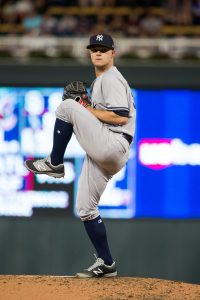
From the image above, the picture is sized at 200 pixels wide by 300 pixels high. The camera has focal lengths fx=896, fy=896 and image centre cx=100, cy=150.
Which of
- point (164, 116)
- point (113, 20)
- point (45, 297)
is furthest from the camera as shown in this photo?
point (113, 20)

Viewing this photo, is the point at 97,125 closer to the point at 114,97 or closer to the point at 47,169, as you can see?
the point at 114,97

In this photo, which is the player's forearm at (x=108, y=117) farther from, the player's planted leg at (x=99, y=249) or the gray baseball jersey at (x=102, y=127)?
the player's planted leg at (x=99, y=249)

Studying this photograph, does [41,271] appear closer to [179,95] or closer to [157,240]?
[157,240]

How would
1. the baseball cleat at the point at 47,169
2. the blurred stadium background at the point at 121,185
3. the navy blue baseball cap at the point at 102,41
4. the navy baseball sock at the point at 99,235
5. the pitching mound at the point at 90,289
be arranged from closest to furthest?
the pitching mound at the point at 90,289 < the navy blue baseball cap at the point at 102,41 < the baseball cleat at the point at 47,169 < the navy baseball sock at the point at 99,235 < the blurred stadium background at the point at 121,185

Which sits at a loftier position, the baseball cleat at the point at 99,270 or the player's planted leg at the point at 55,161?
Answer: the player's planted leg at the point at 55,161

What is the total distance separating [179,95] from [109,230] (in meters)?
1.72

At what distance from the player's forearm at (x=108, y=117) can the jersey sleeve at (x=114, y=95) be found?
0.03 metres

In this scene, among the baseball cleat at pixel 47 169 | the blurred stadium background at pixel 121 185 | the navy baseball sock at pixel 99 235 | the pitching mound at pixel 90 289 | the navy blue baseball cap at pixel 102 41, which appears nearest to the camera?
the pitching mound at pixel 90 289

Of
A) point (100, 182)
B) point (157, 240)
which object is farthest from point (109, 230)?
point (100, 182)

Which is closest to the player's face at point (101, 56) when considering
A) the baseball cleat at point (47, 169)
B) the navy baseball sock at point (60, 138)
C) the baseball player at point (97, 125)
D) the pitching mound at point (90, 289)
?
the baseball player at point (97, 125)

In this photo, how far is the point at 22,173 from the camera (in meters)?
10.1

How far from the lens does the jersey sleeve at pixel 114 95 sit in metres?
6.24

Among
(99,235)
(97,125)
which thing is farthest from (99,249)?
(97,125)

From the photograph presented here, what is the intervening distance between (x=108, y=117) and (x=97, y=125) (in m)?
0.10
